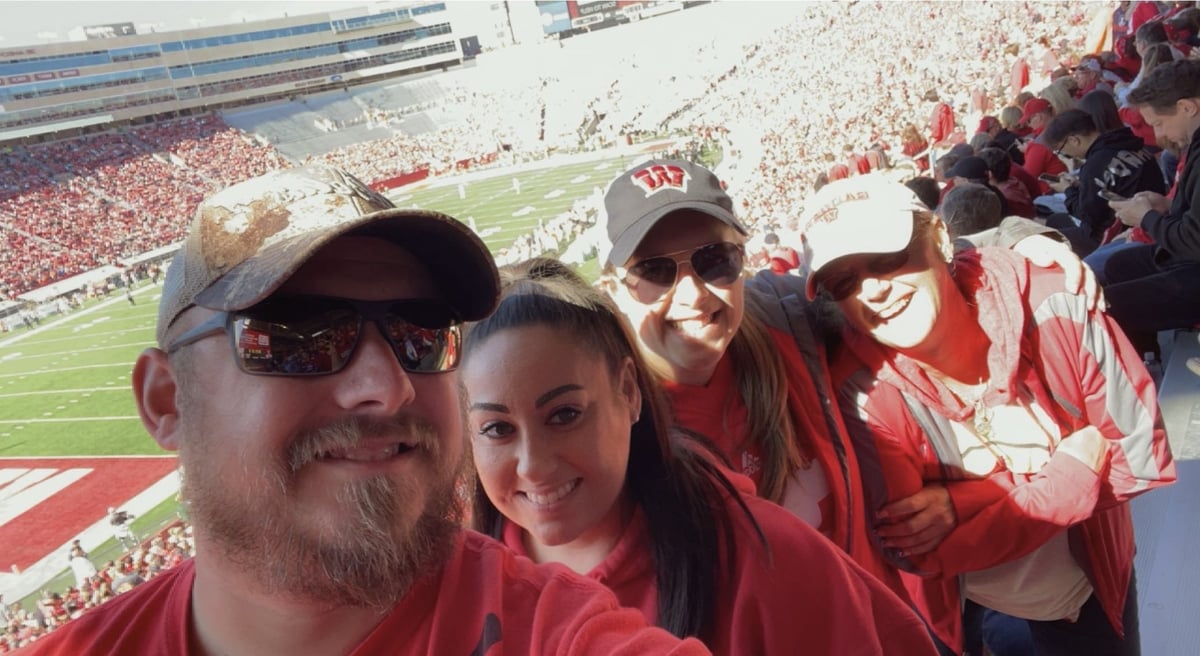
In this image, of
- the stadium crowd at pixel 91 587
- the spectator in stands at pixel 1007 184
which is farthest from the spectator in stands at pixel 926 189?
the stadium crowd at pixel 91 587

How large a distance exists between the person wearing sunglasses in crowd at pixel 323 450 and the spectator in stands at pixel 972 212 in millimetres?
2765

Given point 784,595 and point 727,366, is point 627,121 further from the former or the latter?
point 784,595

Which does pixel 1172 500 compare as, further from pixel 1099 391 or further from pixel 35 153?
pixel 35 153

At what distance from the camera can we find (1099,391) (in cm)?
164

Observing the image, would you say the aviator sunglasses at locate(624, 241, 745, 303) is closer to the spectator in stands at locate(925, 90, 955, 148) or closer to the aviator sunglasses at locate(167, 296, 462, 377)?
the aviator sunglasses at locate(167, 296, 462, 377)

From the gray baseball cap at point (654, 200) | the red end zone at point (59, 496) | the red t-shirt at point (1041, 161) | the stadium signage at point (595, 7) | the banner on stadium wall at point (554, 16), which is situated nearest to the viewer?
the gray baseball cap at point (654, 200)

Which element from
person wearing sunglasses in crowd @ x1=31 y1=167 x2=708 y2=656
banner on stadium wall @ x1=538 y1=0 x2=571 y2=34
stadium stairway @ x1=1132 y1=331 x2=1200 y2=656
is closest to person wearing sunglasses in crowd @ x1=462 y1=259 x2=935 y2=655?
person wearing sunglasses in crowd @ x1=31 y1=167 x2=708 y2=656

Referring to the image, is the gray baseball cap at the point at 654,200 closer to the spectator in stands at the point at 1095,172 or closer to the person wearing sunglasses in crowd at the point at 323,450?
the person wearing sunglasses in crowd at the point at 323,450

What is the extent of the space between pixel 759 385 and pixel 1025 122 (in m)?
7.67

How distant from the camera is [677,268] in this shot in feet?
5.25

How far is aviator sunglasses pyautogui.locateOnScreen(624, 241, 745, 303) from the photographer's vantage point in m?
1.60

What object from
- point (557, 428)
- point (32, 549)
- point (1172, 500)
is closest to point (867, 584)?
point (557, 428)

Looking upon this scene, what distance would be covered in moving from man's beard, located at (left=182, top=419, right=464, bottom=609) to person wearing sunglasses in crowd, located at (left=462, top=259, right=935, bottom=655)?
27cm

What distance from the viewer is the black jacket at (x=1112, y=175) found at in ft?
12.8
